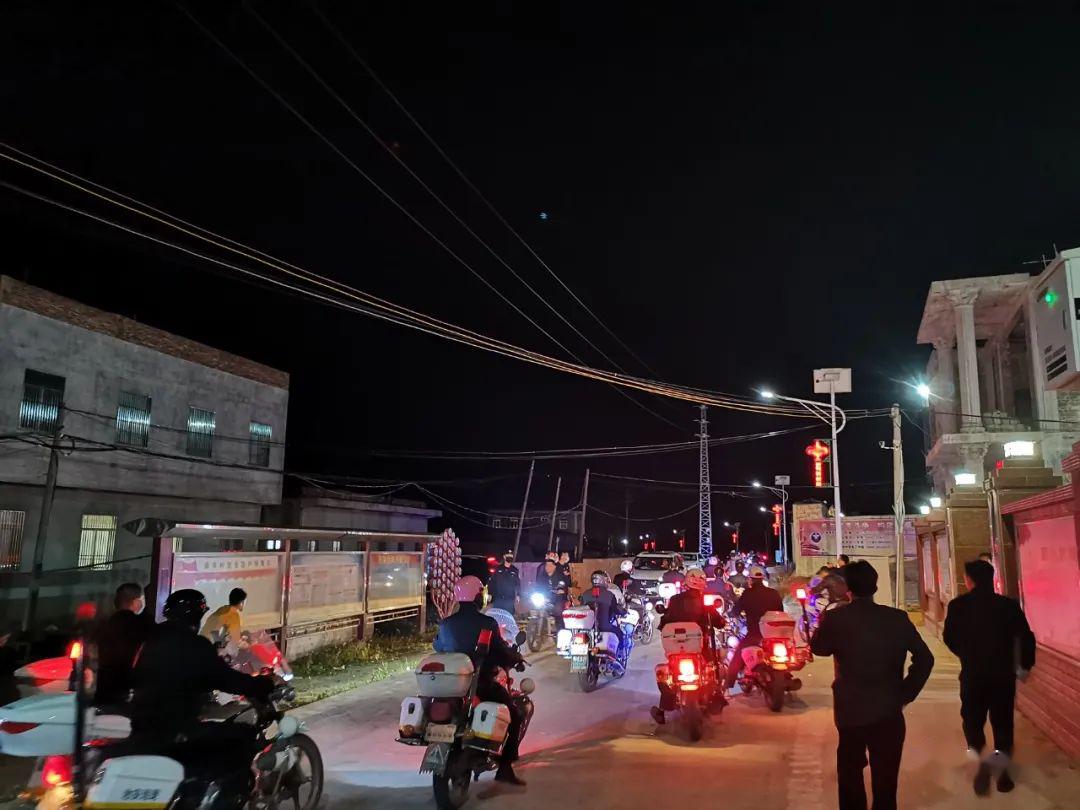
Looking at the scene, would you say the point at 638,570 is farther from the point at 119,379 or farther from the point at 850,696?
the point at 850,696

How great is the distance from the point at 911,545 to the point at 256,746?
124ft

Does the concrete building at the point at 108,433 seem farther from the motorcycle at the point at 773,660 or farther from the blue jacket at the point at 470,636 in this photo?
the motorcycle at the point at 773,660

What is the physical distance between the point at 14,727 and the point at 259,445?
24.2m

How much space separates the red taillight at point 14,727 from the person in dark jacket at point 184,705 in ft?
2.80

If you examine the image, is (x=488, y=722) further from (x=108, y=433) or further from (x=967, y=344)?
(x=967, y=344)

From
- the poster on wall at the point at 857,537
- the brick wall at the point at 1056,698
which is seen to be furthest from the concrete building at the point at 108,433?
the poster on wall at the point at 857,537

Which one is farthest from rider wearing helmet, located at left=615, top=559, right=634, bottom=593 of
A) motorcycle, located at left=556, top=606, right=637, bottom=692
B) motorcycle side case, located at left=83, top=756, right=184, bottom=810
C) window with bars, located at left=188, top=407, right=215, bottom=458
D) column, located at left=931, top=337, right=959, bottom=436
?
column, located at left=931, top=337, right=959, bottom=436

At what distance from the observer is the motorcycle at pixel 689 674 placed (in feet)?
26.9

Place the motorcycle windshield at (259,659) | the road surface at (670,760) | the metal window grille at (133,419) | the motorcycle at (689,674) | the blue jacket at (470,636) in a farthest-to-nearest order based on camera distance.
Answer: the metal window grille at (133,419) < the motorcycle at (689,674) < the motorcycle windshield at (259,659) < the blue jacket at (470,636) < the road surface at (670,760)

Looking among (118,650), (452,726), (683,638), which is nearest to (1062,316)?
(683,638)

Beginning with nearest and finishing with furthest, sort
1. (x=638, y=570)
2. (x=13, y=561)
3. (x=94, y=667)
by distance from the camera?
1. (x=94, y=667)
2. (x=13, y=561)
3. (x=638, y=570)

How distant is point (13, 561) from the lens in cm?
1886

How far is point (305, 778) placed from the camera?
18.6ft

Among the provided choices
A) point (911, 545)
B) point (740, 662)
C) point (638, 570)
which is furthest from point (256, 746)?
point (911, 545)
